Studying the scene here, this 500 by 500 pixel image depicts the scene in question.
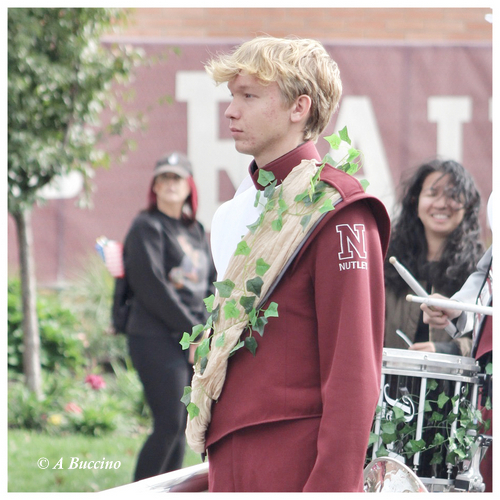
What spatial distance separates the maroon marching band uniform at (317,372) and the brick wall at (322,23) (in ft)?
21.3

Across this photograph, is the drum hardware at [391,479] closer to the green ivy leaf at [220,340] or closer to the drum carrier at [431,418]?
the drum carrier at [431,418]

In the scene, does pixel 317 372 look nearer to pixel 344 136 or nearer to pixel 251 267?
pixel 251 267

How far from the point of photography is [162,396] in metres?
4.43

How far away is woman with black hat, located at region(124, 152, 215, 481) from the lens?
4.43m

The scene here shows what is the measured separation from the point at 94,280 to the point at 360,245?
6.25m

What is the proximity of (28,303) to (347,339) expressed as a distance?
4876mm

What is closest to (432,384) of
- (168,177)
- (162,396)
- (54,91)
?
(162,396)

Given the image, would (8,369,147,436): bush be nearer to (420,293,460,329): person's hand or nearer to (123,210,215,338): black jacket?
(123,210,215,338): black jacket

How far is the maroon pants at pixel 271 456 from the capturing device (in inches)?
69.0

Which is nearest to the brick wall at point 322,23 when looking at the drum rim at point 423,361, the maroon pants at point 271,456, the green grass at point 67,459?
the green grass at point 67,459

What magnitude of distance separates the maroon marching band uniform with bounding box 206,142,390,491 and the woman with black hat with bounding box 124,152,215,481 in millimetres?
2617

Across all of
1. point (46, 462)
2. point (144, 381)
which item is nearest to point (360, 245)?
point (144, 381)

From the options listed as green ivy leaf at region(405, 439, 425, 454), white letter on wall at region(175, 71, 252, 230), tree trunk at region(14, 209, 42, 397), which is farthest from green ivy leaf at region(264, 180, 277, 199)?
white letter on wall at region(175, 71, 252, 230)
